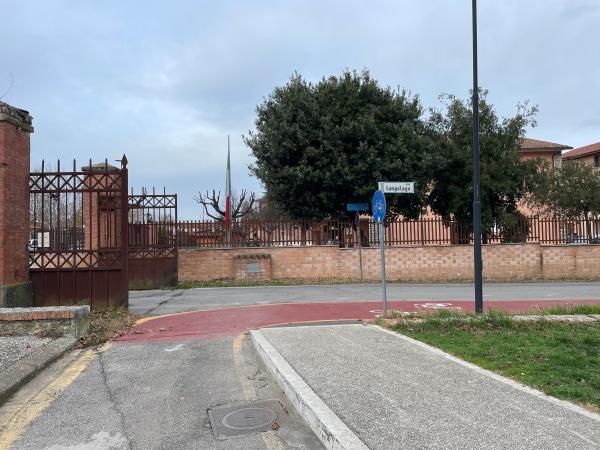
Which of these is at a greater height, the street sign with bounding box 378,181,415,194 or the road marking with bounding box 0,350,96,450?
the street sign with bounding box 378,181,415,194

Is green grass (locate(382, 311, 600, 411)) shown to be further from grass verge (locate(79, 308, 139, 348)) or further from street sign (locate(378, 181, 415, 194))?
grass verge (locate(79, 308, 139, 348))

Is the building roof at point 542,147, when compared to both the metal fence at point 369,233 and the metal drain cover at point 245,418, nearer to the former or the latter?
the metal fence at point 369,233

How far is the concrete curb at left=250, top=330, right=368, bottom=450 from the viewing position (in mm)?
3994

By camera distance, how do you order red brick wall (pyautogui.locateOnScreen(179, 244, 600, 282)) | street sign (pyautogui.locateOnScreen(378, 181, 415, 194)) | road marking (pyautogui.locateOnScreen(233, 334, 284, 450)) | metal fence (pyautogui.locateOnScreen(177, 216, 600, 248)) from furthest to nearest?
metal fence (pyautogui.locateOnScreen(177, 216, 600, 248)) → red brick wall (pyautogui.locateOnScreen(179, 244, 600, 282)) → street sign (pyautogui.locateOnScreen(378, 181, 415, 194)) → road marking (pyautogui.locateOnScreen(233, 334, 284, 450))

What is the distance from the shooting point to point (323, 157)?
21688 mm

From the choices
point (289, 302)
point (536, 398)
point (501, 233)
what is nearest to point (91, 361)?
point (536, 398)

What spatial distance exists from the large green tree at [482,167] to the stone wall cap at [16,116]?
17215mm

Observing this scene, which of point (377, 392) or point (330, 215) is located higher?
point (330, 215)

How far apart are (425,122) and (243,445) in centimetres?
2277

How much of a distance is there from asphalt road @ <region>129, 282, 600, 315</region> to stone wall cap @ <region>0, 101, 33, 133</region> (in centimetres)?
501

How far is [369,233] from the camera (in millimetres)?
23375

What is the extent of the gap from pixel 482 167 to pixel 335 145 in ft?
23.7

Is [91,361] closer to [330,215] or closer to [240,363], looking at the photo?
[240,363]

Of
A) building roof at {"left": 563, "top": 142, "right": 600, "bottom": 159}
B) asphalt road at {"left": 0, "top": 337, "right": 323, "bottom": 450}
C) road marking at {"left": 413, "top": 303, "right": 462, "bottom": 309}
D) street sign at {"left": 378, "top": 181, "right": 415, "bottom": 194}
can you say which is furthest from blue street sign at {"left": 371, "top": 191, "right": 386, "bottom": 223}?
building roof at {"left": 563, "top": 142, "right": 600, "bottom": 159}
